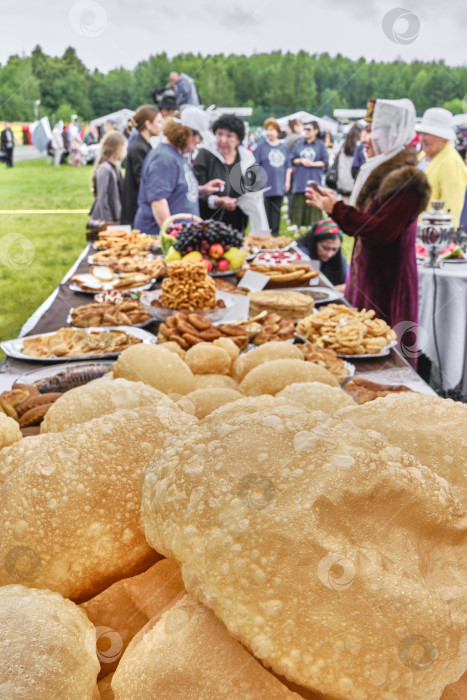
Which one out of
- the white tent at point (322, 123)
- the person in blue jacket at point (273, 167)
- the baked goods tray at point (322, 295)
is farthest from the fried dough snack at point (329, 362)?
the white tent at point (322, 123)

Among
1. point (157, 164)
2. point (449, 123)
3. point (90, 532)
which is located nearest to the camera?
point (90, 532)

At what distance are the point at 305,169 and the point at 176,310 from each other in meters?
7.72

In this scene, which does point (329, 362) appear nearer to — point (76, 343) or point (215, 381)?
point (215, 381)

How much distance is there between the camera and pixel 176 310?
2.52 meters

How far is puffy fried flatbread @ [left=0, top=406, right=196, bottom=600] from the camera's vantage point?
61cm

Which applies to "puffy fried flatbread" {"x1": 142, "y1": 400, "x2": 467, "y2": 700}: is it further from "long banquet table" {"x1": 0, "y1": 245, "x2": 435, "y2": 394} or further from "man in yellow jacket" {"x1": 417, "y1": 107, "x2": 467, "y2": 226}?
"man in yellow jacket" {"x1": 417, "y1": 107, "x2": 467, "y2": 226}

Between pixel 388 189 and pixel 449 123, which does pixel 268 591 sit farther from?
pixel 449 123

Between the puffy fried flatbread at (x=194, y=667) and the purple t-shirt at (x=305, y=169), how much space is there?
9507mm

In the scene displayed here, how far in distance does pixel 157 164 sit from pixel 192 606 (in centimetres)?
464

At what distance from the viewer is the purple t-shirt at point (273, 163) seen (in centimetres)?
862

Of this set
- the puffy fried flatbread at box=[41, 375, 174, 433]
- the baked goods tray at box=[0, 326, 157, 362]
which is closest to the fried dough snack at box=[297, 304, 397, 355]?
the baked goods tray at box=[0, 326, 157, 362]

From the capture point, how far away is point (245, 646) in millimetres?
503

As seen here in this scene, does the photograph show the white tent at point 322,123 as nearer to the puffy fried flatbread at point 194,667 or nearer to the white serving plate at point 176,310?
the white serving plate at point 176,310

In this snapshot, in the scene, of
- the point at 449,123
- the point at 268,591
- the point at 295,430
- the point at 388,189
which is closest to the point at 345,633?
the point at 268,591
